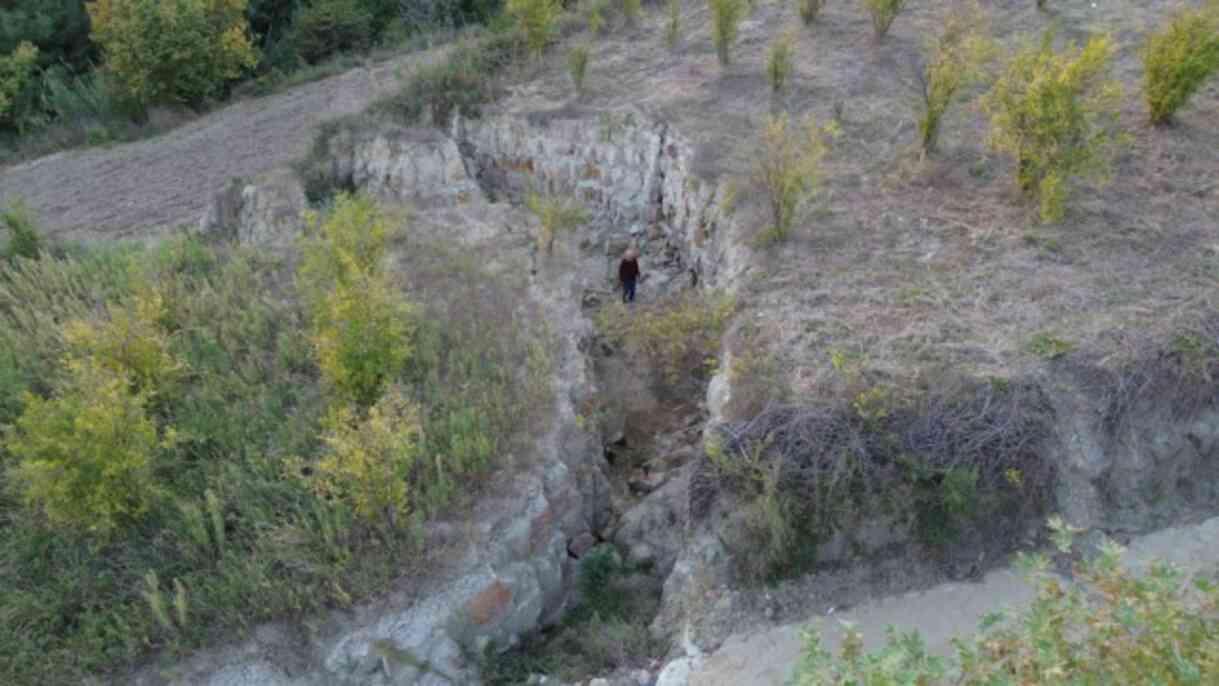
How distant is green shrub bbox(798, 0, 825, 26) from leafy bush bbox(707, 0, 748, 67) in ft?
3.55

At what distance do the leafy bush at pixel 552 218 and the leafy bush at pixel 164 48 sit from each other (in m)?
8.51

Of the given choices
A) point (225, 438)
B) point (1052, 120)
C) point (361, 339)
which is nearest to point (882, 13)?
point (1052, 120)

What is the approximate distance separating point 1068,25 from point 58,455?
13.2 m

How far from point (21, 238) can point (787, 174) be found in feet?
28.3

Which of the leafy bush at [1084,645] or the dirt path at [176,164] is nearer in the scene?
the leafy bush at [1084,645]

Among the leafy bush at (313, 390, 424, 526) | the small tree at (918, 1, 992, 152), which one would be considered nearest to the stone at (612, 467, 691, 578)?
the leafy bush at (313, 390, 424, 526)

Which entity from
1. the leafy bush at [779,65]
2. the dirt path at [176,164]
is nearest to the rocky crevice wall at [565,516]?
the leafy bush at [779,65]

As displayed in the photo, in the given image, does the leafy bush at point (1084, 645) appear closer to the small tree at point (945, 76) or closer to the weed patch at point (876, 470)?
the weed patch at point (876, 470)

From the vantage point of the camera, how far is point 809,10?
1412 cm

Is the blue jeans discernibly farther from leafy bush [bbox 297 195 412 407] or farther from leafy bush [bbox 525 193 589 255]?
leafy bush [bbox 297 195 412 407]

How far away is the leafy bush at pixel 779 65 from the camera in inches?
484

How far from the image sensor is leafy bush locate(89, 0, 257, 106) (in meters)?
16.2

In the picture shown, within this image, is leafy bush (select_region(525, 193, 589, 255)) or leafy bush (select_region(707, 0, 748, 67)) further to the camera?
leafy bush (select_region(707, 0, 748, 67))

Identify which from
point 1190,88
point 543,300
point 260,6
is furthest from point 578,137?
point 260,6
